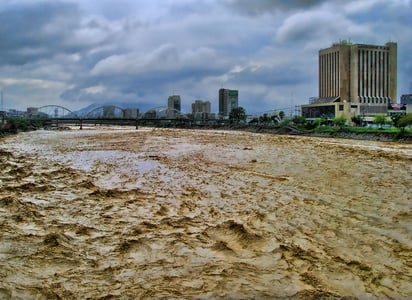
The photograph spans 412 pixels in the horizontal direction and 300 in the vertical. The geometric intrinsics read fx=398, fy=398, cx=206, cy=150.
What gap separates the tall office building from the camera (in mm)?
140988

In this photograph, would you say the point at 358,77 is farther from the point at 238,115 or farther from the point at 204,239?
the point at 204,239

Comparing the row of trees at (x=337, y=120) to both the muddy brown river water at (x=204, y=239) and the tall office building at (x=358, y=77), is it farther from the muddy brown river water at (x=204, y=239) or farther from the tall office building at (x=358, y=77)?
the muddy brown river water at (x=204, y=239)

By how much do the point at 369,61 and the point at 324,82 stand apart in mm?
19021

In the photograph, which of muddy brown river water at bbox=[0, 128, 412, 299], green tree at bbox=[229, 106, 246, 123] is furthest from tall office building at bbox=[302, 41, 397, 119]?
muddy brown river water at bbox=[0, 128, 412, 299]

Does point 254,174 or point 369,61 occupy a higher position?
point 369,61

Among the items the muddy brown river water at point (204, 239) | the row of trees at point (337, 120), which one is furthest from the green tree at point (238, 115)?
the muddy brown river water at point (204, 239)

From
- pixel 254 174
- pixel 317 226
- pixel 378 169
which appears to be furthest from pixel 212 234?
pixel 378 169

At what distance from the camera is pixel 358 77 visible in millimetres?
146875

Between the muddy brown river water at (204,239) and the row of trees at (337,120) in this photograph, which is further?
the row of trees at (337,120)

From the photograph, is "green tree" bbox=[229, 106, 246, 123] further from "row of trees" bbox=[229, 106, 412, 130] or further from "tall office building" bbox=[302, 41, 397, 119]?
"tall office building" bbox=[302, 41, 397, 119]

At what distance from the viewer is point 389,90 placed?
152625mm

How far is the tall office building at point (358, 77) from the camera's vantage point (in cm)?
14099

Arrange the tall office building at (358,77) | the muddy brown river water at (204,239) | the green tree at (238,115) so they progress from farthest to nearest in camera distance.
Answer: the green tree at (238,115) < the tall office building at (358,77) < the muddy brown river water at (204,239)

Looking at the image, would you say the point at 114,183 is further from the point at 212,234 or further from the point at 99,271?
the point at 99,271
